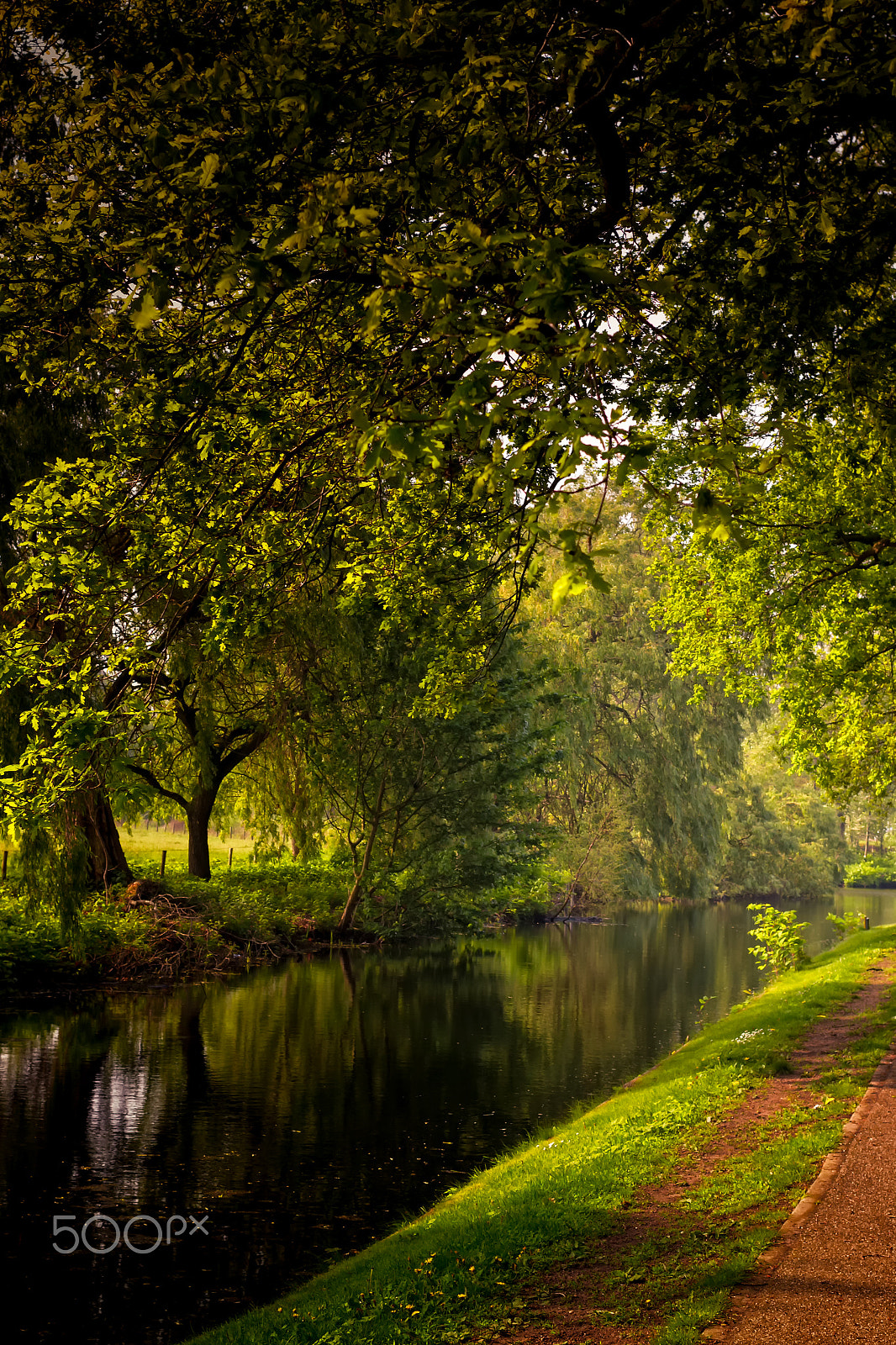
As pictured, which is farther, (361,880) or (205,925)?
(361,880)

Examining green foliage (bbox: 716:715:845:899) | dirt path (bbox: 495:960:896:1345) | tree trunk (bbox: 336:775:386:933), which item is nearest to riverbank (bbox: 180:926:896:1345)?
dirt path (bbox: 495:960:896:1345)

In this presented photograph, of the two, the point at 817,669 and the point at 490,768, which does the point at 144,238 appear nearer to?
the point at 817,669

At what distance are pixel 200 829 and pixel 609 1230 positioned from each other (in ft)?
64.9

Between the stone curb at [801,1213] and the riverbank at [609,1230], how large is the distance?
0.31 ft

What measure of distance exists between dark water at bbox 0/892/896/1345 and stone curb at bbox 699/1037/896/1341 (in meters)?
4.04

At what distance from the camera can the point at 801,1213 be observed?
6.86m

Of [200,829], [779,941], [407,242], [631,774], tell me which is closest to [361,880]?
[200,829]

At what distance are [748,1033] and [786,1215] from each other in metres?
7.77

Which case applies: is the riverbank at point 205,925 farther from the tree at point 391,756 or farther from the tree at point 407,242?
the tree at point 407,242

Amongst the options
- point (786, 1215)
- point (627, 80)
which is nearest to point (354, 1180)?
point (786, 1215)

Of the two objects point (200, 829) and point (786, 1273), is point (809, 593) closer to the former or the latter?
point (786, 1273)

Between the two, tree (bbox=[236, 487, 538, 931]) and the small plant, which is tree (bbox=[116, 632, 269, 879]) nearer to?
tree (bbox=[236, 487, 538, 931])

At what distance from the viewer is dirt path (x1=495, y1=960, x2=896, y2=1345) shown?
523 cm

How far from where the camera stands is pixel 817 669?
17812 millimetres
